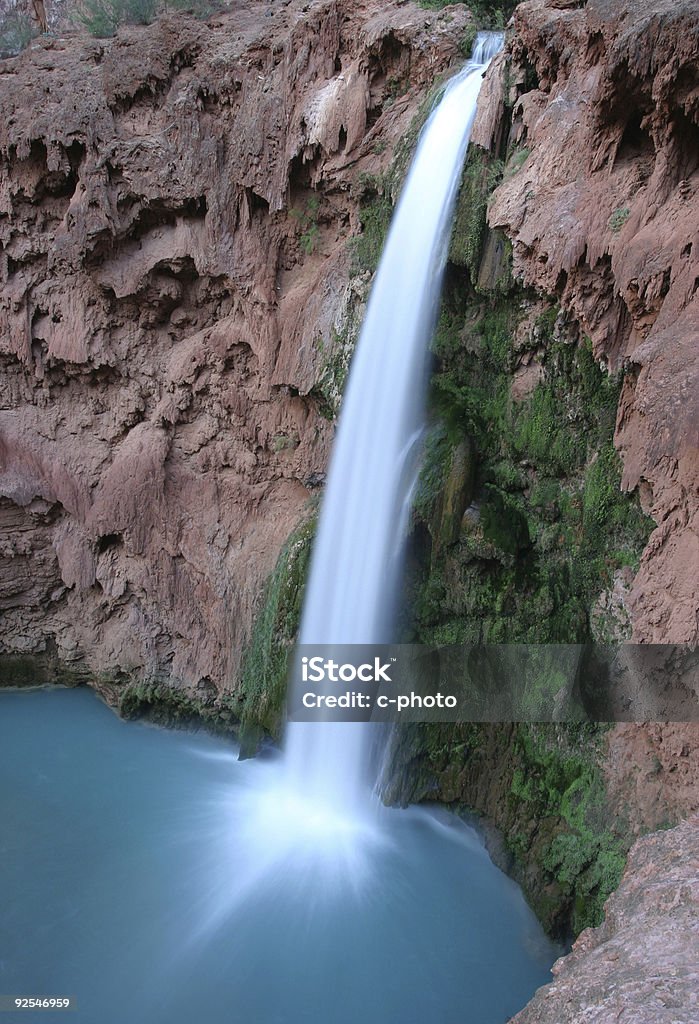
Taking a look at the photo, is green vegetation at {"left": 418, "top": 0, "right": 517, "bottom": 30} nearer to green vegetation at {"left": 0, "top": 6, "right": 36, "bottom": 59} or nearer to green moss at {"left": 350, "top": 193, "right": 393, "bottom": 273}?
green moss at {"left": 350, "top": 193, "right": 393, "bottom": 273}

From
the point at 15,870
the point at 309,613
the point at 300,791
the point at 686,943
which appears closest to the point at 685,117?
the point at 686,943

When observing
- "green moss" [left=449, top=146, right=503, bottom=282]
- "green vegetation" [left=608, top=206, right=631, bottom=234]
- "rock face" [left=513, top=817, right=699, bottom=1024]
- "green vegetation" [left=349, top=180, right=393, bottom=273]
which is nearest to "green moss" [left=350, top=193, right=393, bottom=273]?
"green vegetation" [left=349, top=180, right=393, bottom=273]

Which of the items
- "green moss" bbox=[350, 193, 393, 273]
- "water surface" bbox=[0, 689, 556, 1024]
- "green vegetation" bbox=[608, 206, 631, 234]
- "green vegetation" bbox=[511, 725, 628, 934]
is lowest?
"water surface" bbox=[0, 689, 556, 1024]

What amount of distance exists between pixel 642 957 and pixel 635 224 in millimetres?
4581

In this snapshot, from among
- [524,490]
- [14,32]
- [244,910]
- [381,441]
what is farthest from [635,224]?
[14,32]

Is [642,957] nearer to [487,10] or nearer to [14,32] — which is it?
[487,10]

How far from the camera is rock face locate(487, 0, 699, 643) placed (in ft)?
15.7

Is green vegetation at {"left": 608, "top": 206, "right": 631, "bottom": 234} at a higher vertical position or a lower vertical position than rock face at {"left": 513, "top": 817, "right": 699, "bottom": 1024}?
higher

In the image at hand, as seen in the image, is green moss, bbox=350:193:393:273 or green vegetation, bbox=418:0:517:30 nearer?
green moss, bbox=350:193:393:273

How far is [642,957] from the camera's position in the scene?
3.08m

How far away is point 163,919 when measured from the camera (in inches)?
268

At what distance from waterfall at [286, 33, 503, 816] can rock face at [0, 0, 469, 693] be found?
837 mm

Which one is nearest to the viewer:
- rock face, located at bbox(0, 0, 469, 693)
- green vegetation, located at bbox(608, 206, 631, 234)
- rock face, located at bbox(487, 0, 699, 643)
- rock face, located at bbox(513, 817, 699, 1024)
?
rock face, located at bbox(513, 817, 699, 1024)

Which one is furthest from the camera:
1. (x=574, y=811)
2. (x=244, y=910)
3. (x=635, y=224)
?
(x=244, y=910)
